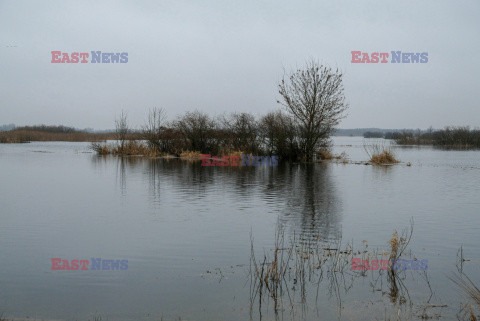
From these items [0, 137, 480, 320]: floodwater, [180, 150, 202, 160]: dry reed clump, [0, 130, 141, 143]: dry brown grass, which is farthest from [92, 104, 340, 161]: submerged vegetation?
[0, 130, 141, 143]: dry brown grass

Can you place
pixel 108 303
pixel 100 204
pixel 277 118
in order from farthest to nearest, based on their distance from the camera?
pixel 277 118 < pixel 100 204 < pixel 108 303

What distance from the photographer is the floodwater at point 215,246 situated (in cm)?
619

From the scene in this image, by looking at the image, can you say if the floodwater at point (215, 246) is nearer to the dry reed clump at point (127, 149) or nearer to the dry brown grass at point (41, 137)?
the dry reed clump at point (127, 149)

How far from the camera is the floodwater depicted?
244 inches

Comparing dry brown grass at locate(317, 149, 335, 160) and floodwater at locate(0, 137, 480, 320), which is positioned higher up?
dry brown grass at locate(317, 149, 335, 160)

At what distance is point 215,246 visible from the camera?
930 centimetres

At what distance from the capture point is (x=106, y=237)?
32.9ft

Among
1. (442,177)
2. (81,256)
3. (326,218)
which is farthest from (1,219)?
(442,177)

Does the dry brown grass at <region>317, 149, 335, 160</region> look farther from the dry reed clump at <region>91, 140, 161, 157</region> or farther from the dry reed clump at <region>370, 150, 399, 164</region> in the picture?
the dry reed clump at <region>91, 140, 161, 157</region>

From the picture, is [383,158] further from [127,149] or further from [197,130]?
[127,149]

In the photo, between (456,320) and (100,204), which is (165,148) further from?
(456,320)

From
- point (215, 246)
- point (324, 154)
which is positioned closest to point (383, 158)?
point (324, 154)

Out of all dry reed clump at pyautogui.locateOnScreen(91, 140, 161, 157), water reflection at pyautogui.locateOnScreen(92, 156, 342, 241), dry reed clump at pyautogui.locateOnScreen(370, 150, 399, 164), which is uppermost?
dry reed clump at pyautogui.locateOnScreen(91, 140, 161, 157)

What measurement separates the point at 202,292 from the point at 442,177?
2191 centimetres
